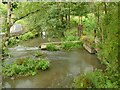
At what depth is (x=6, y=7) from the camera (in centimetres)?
356

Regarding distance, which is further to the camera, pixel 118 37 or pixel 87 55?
pixel 87 55

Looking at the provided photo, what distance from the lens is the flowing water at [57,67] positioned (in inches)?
135

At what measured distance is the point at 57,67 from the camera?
408 cm

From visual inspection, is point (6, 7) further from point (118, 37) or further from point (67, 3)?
point (118, 37)

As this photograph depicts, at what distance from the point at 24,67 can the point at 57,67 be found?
0.62 meters

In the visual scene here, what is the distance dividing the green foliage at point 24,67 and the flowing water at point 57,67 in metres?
0.12

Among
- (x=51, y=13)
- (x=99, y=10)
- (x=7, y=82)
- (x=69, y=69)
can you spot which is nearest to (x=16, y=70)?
(x=7, y=82)

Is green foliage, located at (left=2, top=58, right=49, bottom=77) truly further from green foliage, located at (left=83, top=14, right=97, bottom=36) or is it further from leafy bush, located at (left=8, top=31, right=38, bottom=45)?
green foliage, located at (left=83, top=14, right=97, bottom=36)

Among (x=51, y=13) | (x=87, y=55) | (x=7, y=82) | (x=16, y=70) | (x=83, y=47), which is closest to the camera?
(x=7, y=82)

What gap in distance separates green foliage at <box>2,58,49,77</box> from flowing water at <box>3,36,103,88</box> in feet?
0.39

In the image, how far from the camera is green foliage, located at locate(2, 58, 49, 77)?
3.74 m

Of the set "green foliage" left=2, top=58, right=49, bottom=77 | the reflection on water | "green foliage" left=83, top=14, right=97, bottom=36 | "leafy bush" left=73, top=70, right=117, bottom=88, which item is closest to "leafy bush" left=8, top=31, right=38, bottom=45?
the reflection on water

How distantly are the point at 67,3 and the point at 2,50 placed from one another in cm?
149

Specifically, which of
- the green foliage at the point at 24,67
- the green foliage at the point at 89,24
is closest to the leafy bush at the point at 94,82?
the green foliage at the point at 24,67
